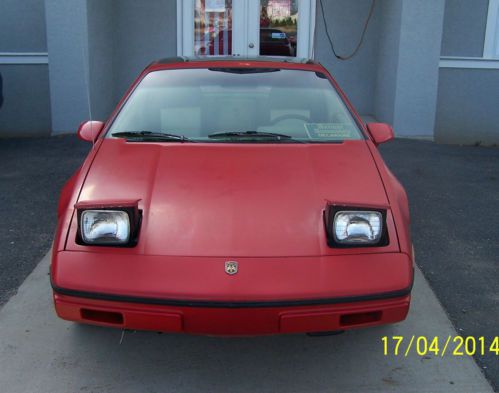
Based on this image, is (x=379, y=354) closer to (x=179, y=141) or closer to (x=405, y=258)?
(x=405, y=258)

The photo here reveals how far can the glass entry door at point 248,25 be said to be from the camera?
32.2 ft

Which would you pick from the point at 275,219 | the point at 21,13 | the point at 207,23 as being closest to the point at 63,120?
the point at 21,13

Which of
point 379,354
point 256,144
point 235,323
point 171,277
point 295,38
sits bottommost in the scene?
point 379,354

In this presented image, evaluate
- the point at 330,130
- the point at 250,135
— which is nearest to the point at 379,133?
the point at 330,130

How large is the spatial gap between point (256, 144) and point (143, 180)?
78 cm

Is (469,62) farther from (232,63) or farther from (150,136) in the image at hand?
(150,136)

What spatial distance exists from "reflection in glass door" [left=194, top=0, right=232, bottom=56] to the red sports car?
6.85 m

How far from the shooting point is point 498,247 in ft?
15.6

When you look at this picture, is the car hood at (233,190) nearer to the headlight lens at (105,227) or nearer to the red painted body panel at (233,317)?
the headlight lens at (105,227)

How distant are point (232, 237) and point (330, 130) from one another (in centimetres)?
131

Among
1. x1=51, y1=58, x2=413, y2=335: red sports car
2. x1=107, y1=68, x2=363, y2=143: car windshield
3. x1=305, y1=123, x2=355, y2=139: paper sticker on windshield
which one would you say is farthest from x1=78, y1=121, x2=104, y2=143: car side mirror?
x1=305, y1=123, x2=355, y2=139: paper sticker on windshield

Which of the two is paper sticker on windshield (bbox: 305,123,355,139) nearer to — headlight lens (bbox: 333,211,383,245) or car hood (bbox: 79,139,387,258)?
car hood (bbox: 79,139,387,258)

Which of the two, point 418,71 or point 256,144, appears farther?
point 418,71

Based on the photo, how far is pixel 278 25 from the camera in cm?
991
